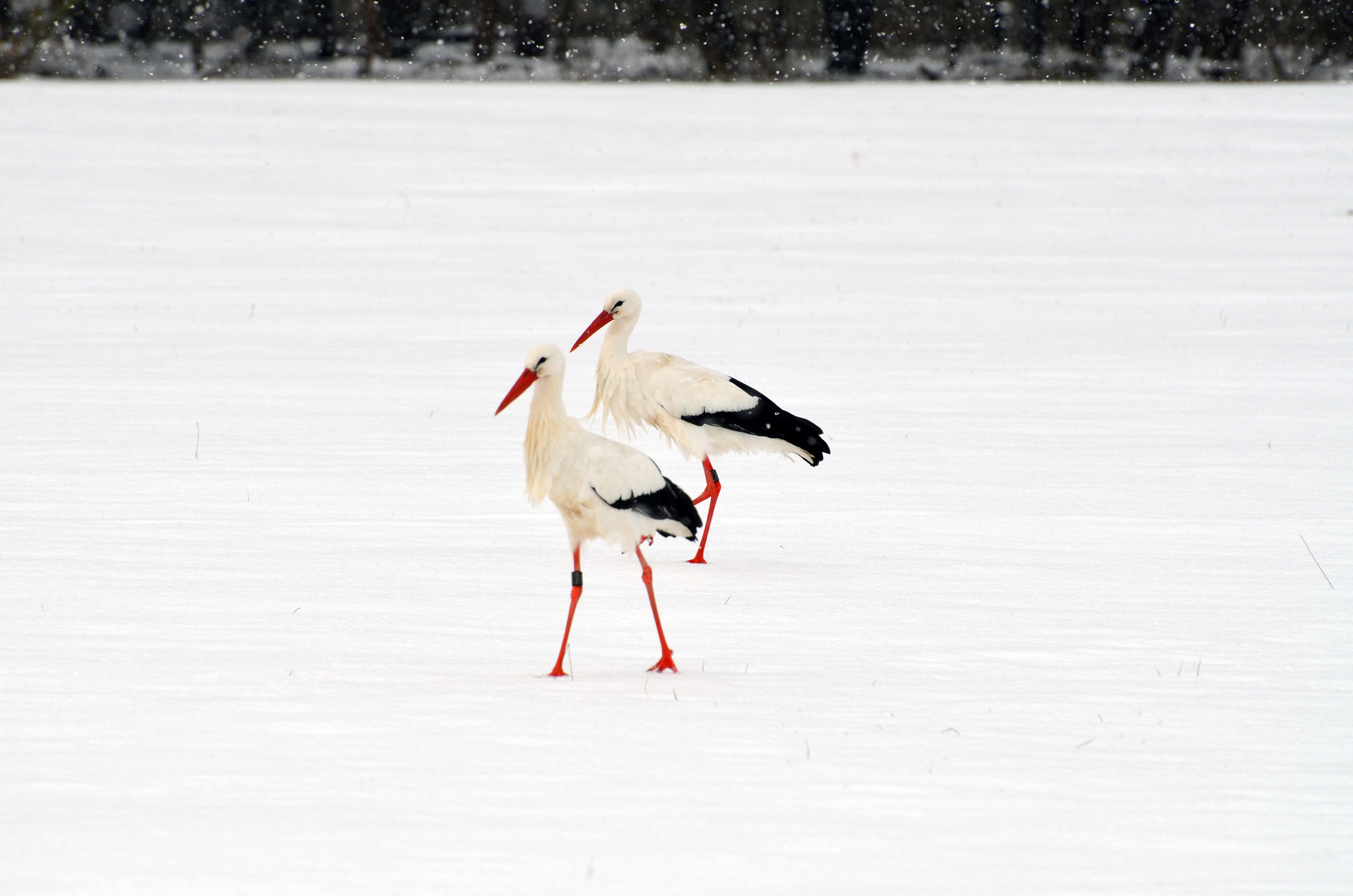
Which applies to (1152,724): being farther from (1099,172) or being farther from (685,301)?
(1099,172)

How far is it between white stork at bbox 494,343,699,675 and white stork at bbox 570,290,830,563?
6.61ft

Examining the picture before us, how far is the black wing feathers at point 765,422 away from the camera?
800 centimetres

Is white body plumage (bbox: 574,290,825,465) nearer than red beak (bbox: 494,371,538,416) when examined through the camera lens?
No

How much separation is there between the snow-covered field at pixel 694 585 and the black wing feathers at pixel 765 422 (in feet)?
1.57

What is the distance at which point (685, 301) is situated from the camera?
1739cm

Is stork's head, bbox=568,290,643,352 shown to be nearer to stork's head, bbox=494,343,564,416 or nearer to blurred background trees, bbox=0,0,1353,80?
stork's head, bbox=494,343,564,416

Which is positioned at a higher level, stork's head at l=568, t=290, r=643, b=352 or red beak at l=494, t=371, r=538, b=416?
red beak at l=494, t=371, r=538, b=416

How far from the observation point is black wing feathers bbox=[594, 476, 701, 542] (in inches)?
231

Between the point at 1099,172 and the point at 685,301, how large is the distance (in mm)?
12197

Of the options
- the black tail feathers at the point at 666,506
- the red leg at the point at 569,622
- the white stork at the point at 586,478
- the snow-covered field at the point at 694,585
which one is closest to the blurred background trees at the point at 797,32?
the snow-covered field at the point at 694,585

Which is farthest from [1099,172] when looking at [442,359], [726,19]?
[726,19]

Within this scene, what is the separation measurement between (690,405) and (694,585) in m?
1.16

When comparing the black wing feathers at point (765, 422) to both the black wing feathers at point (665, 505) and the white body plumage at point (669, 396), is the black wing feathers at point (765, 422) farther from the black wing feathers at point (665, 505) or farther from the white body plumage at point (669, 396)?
the black wing feathers at point (665, 505)

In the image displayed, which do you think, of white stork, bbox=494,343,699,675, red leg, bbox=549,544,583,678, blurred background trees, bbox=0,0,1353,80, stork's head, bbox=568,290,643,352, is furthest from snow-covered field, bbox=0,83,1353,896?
blurred background trees, bbox=0,0,1353,80
